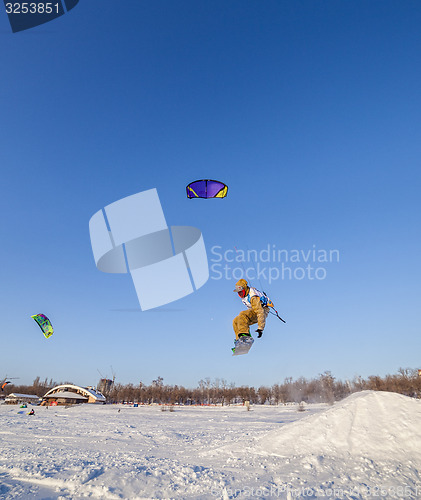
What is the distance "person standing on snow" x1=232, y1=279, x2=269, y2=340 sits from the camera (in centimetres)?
801

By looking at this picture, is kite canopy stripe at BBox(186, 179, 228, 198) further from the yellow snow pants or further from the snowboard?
the snowboard

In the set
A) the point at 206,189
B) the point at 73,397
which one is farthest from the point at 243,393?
the point at 206,189

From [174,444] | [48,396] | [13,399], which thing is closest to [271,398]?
[48,396]

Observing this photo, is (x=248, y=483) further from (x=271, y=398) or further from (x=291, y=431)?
(x=271, y=398)

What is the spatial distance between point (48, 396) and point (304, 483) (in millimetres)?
97377

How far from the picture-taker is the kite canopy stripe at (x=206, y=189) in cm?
1310

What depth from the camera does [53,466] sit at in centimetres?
539

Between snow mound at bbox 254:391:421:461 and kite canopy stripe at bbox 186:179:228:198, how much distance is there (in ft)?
32.1

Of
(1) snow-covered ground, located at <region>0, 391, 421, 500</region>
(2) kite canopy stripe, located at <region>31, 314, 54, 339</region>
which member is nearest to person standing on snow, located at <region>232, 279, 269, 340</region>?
(1) snow-covered ground, located at <region>0, 391, 421, 500</region>

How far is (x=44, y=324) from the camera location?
94.5 feet

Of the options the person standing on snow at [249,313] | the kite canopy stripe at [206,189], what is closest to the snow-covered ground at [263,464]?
the person standing on snow at [249,313]

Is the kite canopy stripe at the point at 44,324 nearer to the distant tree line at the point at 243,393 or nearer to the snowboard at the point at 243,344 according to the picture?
the snowboard at the point at 243,344

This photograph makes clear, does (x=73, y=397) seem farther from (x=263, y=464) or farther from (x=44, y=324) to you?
(x=263, y=464)

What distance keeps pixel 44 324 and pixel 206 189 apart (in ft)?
83.5
